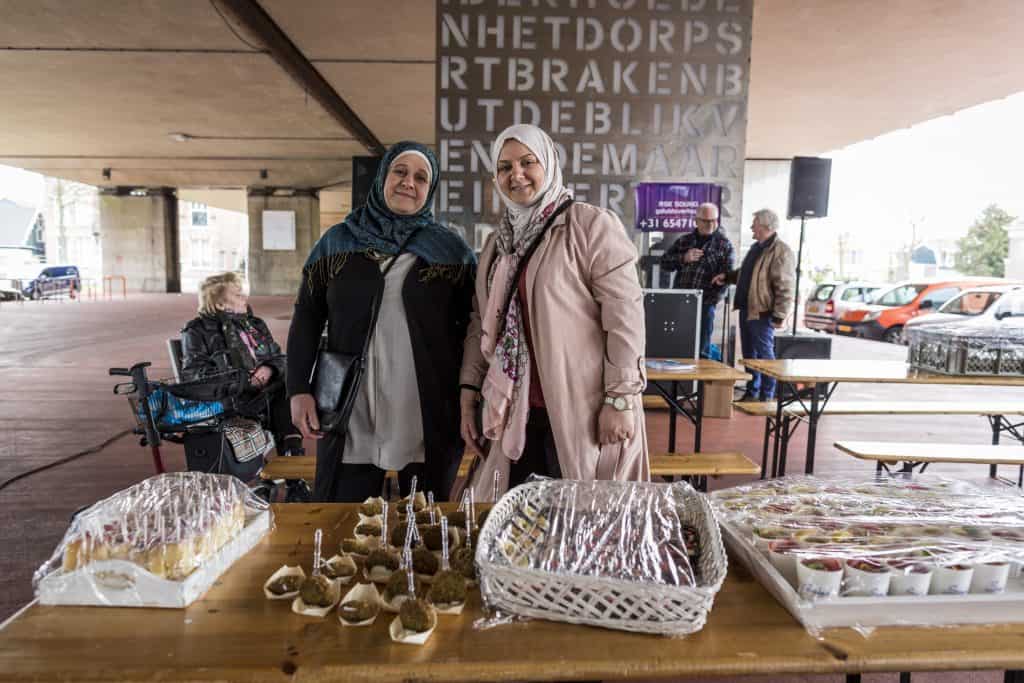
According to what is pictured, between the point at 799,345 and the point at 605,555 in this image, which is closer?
the point at 605,555

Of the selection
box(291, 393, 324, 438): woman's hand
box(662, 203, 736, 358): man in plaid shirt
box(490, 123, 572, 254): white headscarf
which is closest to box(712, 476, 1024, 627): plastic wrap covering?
box(490, 123, 572, 254): white headscarf

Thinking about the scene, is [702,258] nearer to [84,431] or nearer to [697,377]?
[697,377]

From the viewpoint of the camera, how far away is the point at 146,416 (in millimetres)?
2732

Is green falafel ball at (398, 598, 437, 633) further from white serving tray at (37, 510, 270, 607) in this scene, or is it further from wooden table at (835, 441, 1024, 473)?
wooden table at (835, 441, 1024, 473)

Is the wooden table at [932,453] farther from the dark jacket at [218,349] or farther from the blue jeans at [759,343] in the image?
the dark jacket at [218,349]

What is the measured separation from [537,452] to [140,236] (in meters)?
21.8

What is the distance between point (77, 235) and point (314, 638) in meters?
48.7

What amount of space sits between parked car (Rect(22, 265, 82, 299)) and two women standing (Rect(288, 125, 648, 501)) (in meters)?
17.9

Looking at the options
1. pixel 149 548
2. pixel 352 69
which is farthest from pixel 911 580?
pixel 352 69

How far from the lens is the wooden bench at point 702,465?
2861 mm

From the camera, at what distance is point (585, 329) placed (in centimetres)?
168

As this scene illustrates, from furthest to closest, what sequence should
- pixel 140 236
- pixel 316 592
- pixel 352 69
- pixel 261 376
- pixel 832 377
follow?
pixel 140 236 < pixel 352 69 < pixel 832 377 < pixel 261 376 < pixel 316 592

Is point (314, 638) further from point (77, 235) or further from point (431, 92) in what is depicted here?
point (77, 235)

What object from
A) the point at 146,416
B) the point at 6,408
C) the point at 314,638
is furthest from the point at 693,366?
the point at 6,408
